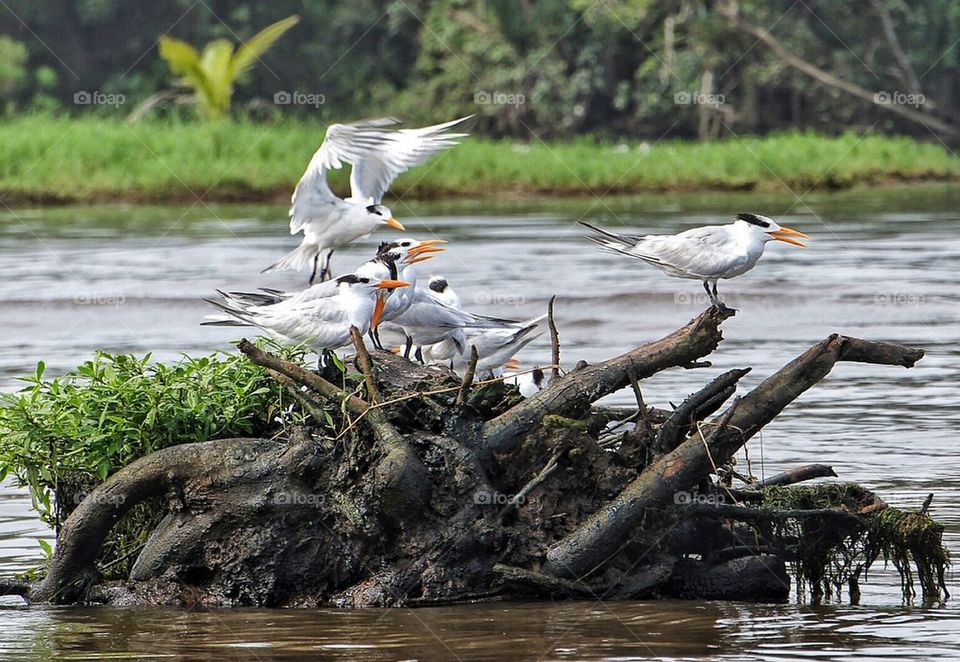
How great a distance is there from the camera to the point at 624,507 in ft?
19.9

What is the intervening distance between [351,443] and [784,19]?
2916 centimetres

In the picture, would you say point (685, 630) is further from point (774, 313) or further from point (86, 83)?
point (86, 83)

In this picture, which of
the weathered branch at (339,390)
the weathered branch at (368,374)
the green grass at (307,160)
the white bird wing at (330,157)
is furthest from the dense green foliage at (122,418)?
the green grass at (307,160)

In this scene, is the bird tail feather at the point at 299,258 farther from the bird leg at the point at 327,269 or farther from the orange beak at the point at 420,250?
the orange beak at the point at 420,250

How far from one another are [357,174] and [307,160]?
61.6 ft

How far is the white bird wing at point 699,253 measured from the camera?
7785 millimetres

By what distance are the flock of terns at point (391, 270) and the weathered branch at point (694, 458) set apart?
55cm

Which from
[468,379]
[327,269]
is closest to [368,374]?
[468,379]

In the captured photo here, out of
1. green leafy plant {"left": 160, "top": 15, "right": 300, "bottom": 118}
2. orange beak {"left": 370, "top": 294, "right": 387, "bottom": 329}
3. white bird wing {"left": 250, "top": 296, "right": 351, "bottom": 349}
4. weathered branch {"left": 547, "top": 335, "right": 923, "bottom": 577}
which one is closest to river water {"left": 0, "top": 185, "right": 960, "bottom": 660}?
weathered branch {"left": 547, "top": 335, "right": 923, "bottom": 577}

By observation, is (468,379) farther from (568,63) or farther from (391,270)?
(568,63)

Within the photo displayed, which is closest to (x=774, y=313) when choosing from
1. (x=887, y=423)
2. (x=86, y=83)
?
(x=887, y=423)

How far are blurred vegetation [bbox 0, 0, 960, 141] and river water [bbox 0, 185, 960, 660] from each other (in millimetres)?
5614

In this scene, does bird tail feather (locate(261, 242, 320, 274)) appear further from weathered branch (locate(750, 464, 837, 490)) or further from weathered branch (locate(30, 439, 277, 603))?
weathered branch (locate(750, 464, 837, 490))

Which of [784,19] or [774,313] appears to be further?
[784,19]
